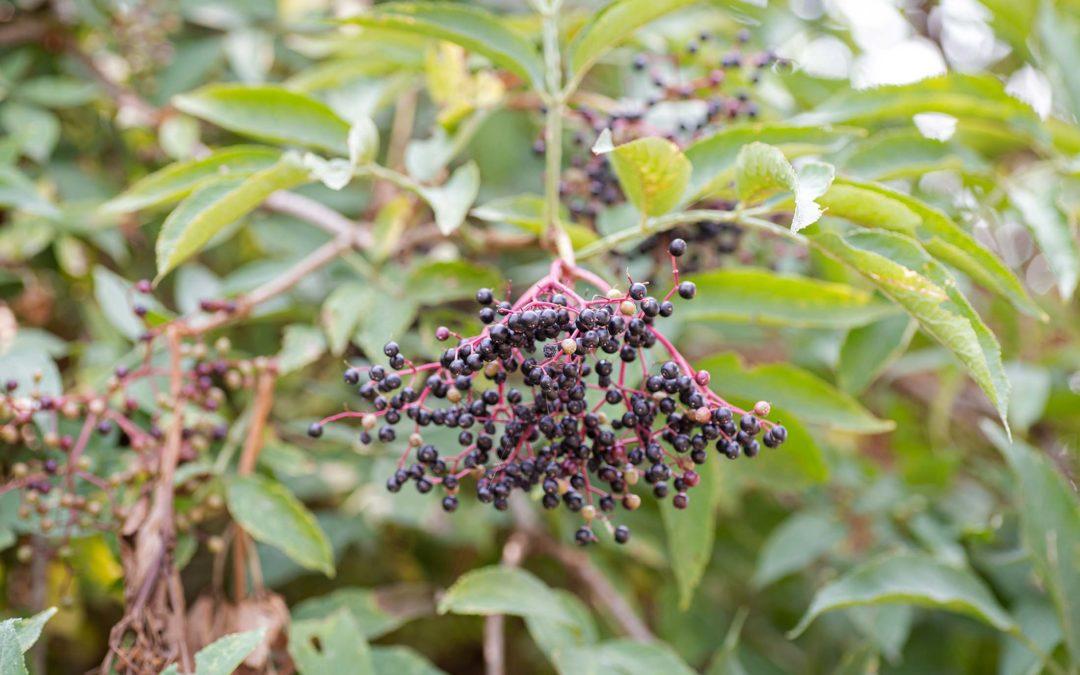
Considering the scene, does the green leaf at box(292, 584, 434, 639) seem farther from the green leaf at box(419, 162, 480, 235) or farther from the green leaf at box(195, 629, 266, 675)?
the green leaf at box(419, 162, 480, 235)

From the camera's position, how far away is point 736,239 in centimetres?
160

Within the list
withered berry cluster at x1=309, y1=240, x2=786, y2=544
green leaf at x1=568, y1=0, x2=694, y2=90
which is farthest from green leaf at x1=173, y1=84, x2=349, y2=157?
withered berry cluster at x1=309, y1=240, x2=786, y2=544

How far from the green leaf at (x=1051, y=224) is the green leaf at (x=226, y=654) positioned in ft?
4.48

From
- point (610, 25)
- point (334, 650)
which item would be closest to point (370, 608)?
point (334, 650)

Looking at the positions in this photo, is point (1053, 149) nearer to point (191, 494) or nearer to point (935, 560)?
point (935, 560)

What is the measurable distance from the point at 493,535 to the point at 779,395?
108cm

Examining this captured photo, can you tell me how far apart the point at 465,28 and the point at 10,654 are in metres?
1.08

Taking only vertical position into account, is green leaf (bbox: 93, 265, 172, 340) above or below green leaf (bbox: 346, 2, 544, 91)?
below

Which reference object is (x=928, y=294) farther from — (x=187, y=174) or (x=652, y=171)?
(x=187, y=174)

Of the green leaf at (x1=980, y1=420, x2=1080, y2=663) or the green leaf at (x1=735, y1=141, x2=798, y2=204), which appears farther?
the green leaf at (x1=980, y1=420, x2=1080, y2=663)

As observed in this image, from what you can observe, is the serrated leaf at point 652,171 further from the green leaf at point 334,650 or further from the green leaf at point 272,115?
the green leaf at point 334,650

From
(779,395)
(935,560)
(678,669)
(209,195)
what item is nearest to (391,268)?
(209,195)

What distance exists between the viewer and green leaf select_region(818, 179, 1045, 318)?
3.92 feet

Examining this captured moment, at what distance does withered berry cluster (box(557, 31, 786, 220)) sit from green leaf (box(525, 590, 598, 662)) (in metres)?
0.71
